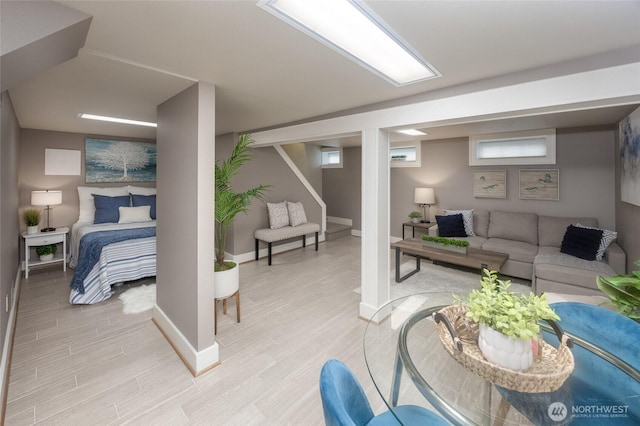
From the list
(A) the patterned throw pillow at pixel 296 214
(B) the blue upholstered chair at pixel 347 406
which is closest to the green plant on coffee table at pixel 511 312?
(B) the blue upholstered chair at pixel 347 406

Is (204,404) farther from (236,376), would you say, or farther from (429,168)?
(429,168)

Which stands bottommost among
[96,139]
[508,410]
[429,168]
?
[508,410]

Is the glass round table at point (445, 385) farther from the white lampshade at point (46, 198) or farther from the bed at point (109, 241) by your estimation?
the white lampshade at point (46, 198)

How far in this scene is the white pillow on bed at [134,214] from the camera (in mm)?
4586

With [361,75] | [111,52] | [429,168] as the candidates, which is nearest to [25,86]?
[111,52]

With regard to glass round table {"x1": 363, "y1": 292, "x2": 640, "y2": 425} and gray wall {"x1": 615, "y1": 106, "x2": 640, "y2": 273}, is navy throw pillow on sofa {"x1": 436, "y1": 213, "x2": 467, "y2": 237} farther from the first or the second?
glass round table {"x1": 363, "y1": 292, "x2": 640, "y2": 425}

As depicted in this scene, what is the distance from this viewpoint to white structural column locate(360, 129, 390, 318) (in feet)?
8.93

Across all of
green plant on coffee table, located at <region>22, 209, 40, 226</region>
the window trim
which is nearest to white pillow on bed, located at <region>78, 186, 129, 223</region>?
green plant on coffee table, located at <region>22, 209, 40, 226</region>

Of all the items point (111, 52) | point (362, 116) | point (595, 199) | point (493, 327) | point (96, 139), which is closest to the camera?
point (493, 327)

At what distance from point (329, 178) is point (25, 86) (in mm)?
6066

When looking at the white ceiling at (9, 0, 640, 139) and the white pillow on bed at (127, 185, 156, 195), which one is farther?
the white pillow on bed at (127, 185, 156, 195)

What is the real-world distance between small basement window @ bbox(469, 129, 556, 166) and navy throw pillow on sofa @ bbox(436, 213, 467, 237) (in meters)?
1.17

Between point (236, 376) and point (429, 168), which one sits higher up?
point (429, 168)

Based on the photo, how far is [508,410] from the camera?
115 cm
